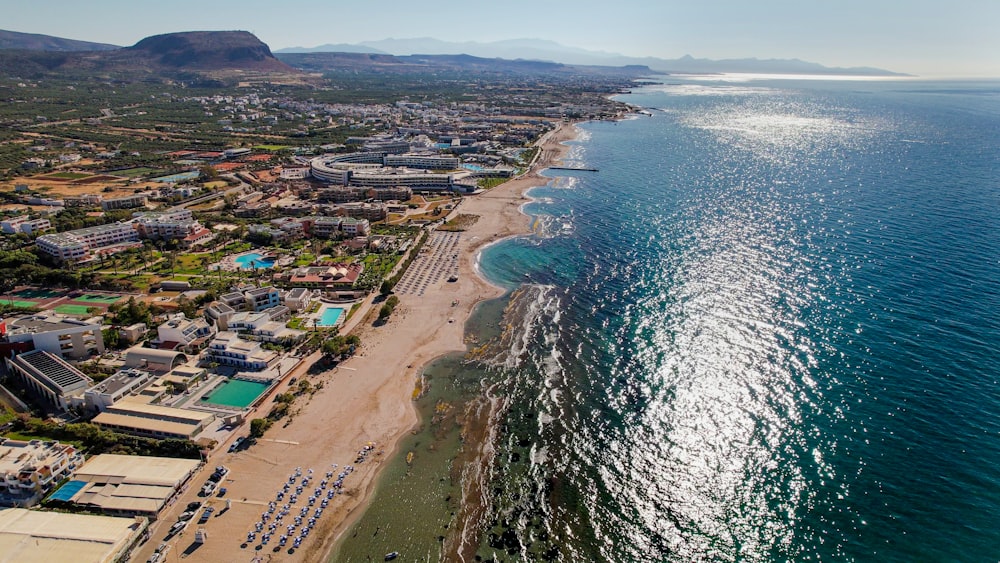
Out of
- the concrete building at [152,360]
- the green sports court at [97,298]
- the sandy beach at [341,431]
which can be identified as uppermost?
the green sports court at [97,298]

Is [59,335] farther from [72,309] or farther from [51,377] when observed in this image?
[72,309]

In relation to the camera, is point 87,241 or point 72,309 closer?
Result: point 72,309

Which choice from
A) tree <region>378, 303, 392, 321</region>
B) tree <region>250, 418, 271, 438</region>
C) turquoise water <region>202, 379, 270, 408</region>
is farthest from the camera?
tree <region>378, 303, 392, 321</region>

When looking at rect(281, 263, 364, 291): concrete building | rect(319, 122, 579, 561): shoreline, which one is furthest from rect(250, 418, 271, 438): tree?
rect(281, 263, 364, 291): concrete building

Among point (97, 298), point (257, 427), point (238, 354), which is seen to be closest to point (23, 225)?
point (97, 298)

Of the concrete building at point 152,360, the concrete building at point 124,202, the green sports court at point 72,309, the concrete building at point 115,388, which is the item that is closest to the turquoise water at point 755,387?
the concrete building at point 152,360

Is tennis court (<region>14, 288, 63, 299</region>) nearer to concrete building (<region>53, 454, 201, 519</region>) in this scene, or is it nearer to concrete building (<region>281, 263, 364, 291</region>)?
concrete building (<region>281, 263, 364, 291</region>)

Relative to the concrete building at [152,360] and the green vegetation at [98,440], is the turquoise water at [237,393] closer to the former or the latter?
the concrete building at [152,360]
